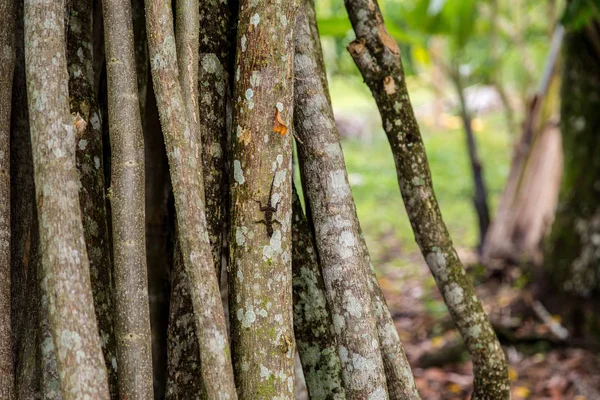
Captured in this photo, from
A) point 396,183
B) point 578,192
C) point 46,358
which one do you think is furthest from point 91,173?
point 396,183

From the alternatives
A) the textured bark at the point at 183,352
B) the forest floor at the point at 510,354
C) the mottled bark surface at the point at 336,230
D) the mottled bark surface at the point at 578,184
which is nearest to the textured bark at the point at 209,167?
the textured bark at the point at 183,352

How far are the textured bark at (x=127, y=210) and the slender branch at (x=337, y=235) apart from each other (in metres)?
0.48

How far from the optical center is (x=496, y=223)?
20.9 ft

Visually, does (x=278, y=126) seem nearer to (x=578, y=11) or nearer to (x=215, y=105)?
(x=215, y=105)

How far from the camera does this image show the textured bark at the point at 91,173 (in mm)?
1690

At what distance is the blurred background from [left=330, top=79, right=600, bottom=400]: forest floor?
0.01m

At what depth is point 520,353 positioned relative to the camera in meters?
4.39

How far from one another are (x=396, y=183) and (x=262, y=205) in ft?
30.3

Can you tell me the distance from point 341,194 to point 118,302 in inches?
25.9

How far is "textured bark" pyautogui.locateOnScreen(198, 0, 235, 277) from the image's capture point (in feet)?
5.76

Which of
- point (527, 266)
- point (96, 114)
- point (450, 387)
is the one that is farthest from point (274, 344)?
point (527, 266)

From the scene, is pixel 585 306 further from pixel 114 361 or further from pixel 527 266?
pixel 114 361

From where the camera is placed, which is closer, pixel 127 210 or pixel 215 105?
pixel 127 210

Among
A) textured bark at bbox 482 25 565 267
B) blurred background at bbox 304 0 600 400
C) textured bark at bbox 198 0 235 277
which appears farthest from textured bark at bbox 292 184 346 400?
textured bark at bbox 482 25 565 267
